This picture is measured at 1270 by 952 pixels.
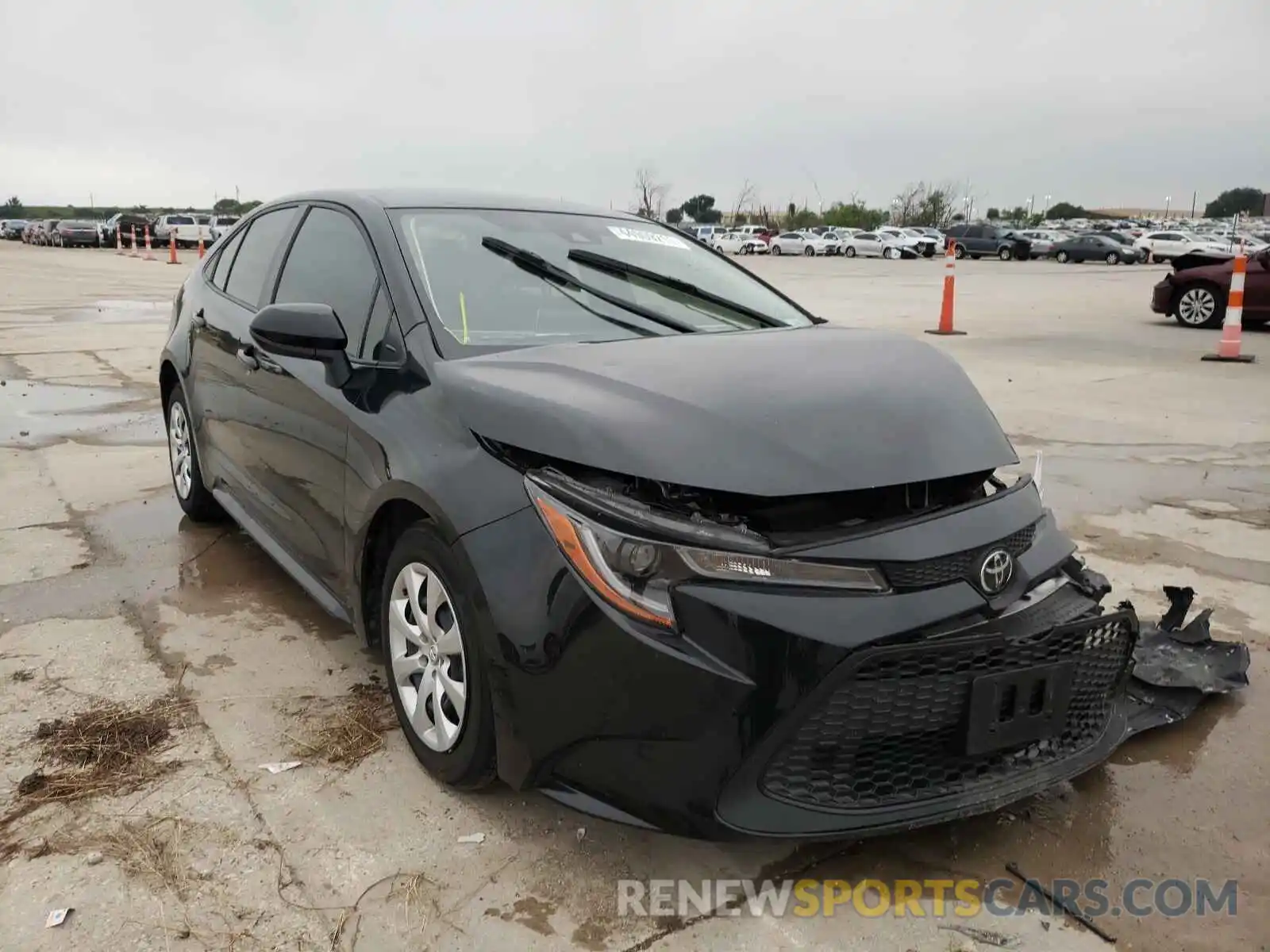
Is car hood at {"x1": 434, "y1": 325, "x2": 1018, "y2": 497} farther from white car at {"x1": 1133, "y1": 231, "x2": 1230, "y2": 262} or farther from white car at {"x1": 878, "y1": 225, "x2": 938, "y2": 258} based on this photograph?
white car at {"x1": 878, "y1": 225, "x2": 938, "y2": 258}

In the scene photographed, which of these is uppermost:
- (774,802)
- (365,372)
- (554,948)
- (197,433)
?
(365,372)

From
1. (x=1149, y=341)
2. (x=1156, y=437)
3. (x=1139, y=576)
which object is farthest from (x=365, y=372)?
(x=1149, y=341)

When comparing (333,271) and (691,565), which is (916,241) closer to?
(333,271)

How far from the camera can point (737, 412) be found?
89.6 inches

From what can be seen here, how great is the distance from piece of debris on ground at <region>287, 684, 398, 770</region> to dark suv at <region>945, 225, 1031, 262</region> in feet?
146

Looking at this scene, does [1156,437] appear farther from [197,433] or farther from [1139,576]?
[197,433]

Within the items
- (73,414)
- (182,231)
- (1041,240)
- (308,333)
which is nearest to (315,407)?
(308,333)

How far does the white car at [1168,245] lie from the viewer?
42531mm

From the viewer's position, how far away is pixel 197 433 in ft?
14.7

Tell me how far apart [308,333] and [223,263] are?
213 centimetres

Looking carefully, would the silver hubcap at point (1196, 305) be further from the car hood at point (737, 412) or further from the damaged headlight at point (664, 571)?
the damaged headlight at point (664, 571)

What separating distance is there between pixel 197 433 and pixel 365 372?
1.99 m

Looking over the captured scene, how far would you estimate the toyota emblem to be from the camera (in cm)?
217

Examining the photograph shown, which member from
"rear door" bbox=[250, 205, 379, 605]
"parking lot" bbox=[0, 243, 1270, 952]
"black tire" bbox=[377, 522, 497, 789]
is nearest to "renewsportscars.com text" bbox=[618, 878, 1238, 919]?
"parking lot" bbox=[0, 243, 1270, 952]
